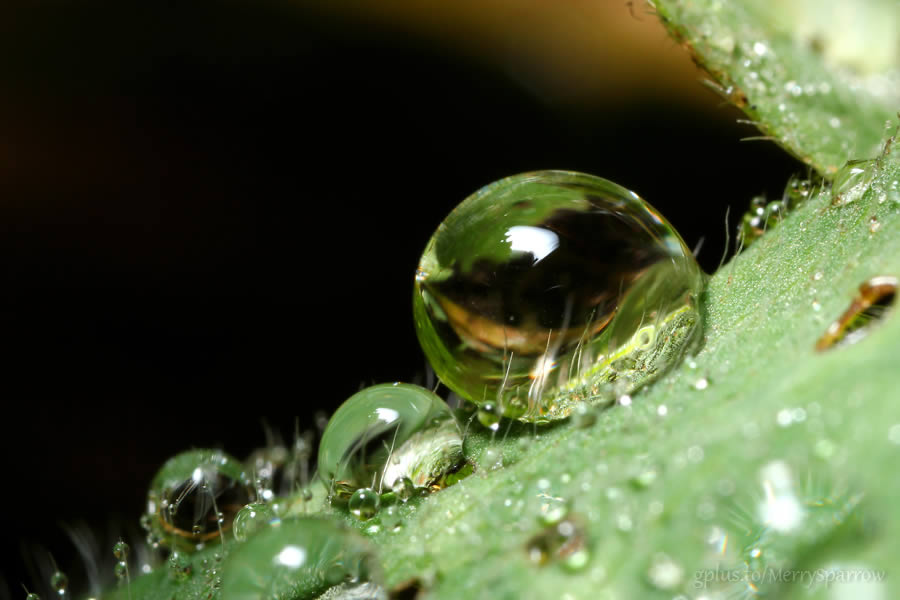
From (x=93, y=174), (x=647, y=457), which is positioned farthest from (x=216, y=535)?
(x=93, y=174)

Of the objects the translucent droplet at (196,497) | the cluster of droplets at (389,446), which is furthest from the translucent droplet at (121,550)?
the cluster of droplets at (389,446)

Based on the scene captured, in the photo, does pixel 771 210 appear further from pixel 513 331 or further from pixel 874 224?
pixel 513 331

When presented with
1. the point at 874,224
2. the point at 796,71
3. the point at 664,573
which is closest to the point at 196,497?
the point at 664,573

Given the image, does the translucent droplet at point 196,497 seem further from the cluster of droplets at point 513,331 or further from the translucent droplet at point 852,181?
the translucent droplet at point 852,181

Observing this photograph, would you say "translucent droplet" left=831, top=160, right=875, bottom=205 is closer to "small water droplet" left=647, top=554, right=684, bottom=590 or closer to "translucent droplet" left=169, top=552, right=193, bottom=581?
"small water droplet" left=647, top=554, right=684, bottom=590

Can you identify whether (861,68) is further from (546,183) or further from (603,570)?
(603,570)

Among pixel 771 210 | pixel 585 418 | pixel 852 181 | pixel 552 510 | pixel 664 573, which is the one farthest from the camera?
pixel 771 210
